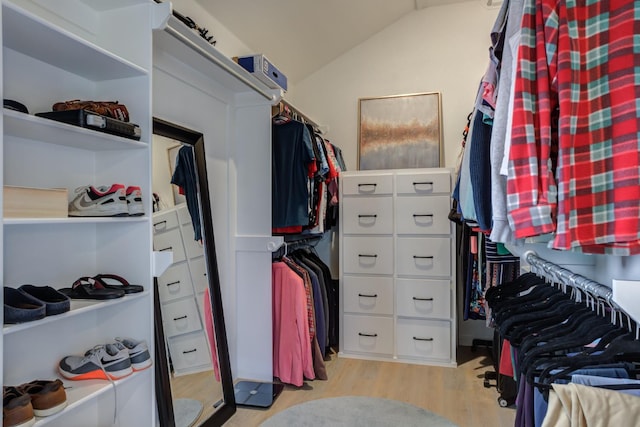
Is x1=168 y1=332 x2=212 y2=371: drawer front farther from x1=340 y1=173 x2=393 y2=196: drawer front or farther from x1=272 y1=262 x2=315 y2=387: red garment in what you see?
x1=340 y1=173 x2=393 y2=196: drawer front

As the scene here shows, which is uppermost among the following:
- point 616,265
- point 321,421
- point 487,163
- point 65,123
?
point 65,123

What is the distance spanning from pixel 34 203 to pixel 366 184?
7.65 feet

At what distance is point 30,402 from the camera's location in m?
1.12

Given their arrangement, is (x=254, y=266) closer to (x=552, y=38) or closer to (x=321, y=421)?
(x=321, y=421)

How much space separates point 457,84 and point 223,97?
2032 mm

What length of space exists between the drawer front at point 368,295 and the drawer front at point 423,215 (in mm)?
441

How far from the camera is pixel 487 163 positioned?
48.8 inches

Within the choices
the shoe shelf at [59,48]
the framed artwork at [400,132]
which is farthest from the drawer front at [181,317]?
the framed artwork at [400,132]

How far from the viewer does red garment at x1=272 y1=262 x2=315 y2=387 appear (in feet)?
8.63

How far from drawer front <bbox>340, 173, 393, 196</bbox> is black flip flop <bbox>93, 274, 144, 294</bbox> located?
6.50ft

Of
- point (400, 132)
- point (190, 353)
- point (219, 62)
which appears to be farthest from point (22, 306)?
point (400, 132)

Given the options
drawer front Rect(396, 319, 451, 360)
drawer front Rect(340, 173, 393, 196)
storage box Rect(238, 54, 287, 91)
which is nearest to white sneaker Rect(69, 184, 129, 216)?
storage box Rect(238, 54, 287, 91)

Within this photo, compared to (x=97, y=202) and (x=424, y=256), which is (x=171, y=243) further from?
(x=424, y=256)

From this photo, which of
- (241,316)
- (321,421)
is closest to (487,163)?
(321,421)
